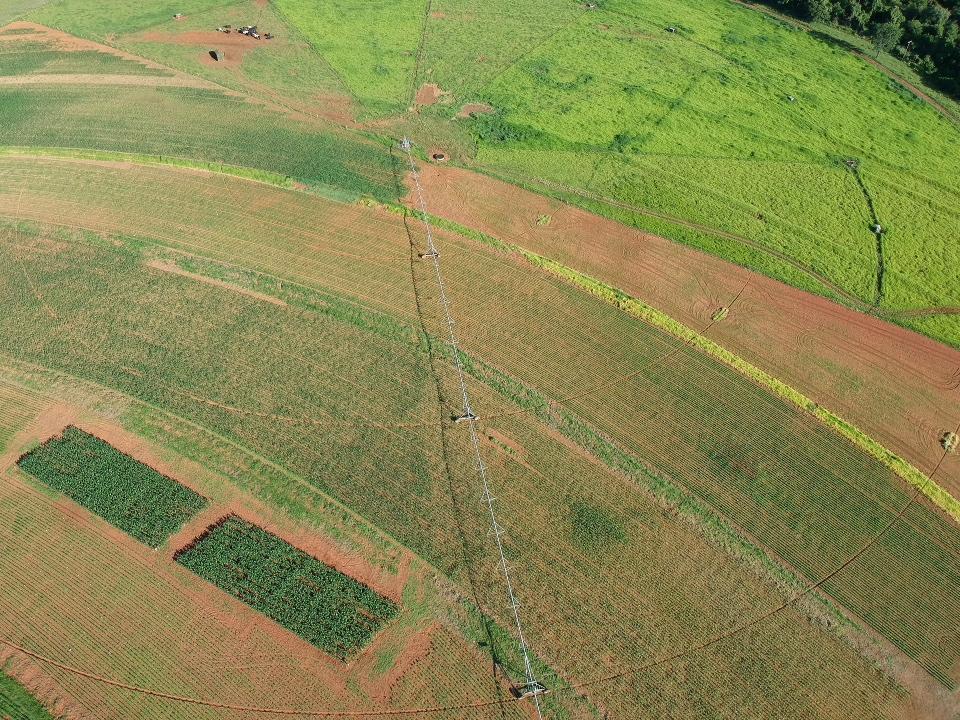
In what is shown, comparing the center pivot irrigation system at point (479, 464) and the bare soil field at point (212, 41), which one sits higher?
the bare soil field at point (212, 41)

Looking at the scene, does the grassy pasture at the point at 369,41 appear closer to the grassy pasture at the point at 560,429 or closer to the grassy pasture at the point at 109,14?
the grassy pasture at the point at 109,14

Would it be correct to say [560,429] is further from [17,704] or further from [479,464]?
[17,704]

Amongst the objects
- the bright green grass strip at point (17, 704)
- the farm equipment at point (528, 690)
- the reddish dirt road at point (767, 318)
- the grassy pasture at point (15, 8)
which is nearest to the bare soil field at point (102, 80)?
the grassy pasture at point (15, 8)

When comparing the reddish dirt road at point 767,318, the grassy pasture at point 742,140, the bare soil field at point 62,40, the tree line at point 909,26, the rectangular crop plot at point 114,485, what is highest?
the tree line at point 909,26

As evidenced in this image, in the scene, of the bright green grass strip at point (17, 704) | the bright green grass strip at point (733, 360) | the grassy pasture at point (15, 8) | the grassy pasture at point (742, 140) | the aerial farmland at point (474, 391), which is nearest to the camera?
the bright green grass strip at point (17, 704)

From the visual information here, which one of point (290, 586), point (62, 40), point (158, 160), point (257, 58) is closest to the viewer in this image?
point (290, 586)

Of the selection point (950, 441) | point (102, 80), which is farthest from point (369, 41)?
point (950, 441)

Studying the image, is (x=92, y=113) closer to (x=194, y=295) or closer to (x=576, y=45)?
(x=194, y=295)
